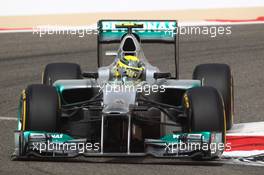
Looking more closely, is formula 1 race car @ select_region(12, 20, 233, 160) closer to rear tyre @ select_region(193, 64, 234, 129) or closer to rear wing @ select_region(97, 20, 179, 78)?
rear tyre @ select_region(193, 64, 234, 129)

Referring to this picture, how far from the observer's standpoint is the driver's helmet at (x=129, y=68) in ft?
33.5

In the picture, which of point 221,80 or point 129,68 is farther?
point 221,80

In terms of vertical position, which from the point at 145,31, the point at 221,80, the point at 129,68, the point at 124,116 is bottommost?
the point at 124,116

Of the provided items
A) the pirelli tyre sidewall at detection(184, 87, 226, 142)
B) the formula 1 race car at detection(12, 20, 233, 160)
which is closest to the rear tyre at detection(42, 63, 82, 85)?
the formula 1 race car at detection(12, 20, 233, 160)

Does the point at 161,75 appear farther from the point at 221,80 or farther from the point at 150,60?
the point at 150,60

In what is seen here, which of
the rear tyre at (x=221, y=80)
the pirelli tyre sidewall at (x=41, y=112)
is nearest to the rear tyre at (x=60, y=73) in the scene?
the rear tyre at (x=221, y=80)

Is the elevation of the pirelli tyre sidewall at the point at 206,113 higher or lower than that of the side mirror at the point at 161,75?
lower

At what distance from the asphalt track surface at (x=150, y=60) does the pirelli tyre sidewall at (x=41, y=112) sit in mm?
358

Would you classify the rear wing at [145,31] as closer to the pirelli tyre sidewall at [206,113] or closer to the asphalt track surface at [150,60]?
the asphalt track surface at [150,60]

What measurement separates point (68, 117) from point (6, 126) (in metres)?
1.83

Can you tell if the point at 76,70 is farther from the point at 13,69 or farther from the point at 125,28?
the point at 13,69

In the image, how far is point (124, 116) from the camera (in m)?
8.89

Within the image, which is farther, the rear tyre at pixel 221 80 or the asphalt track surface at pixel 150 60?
the rear tyre at pixel 221 80

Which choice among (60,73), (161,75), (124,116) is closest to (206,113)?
(124,116)
